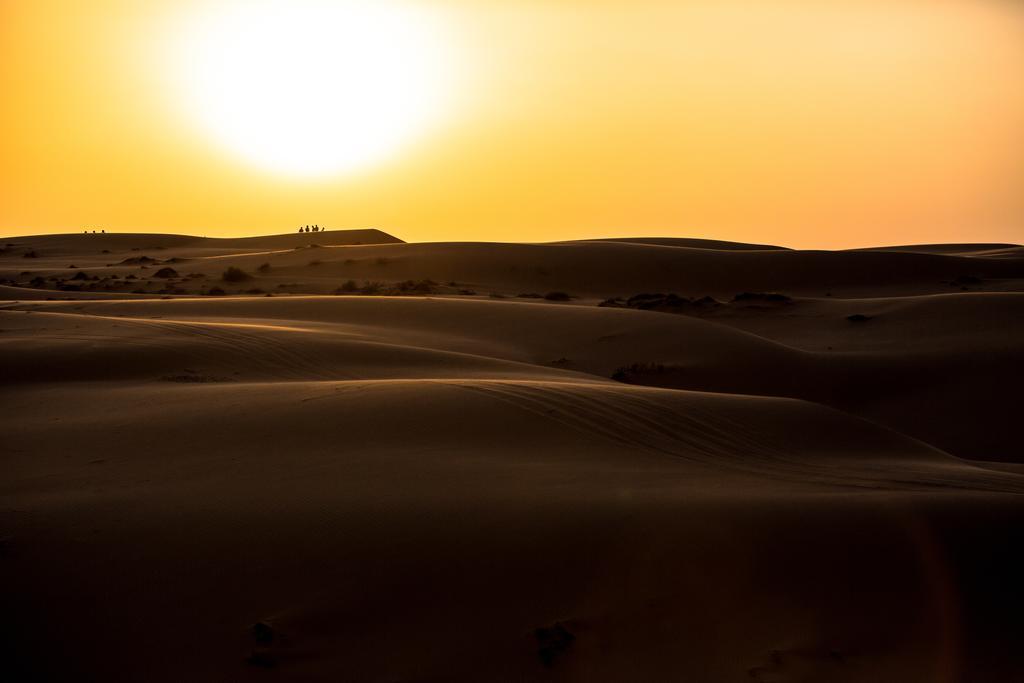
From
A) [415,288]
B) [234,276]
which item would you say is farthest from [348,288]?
[234,276]

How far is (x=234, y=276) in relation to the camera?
25.3m

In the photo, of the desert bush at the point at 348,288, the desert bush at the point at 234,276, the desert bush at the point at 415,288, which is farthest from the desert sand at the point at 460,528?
the desert bush at the point at 234,276

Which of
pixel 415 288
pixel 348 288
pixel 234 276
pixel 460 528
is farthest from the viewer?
pixel 234 276

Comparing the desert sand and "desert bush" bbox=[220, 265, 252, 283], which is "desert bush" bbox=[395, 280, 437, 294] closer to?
"desert bush" bbox=[220, 265, 252, 283]

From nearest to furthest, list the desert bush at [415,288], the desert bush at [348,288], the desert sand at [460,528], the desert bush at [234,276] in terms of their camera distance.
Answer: the desert sand at [460,528] → the desert bush at [415,288] → the desert bush at [348,288] → the desert bush at [234,276]

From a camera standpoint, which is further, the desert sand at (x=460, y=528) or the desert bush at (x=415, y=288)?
the desert bush at (x=415, y=288)

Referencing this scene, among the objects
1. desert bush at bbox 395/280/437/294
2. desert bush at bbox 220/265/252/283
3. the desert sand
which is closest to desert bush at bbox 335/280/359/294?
desert bush at bbox 395/280/437/294

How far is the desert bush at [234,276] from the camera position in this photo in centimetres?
2511

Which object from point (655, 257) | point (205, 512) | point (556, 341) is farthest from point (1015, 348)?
point (655, 257)

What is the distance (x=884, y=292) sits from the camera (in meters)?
26.5

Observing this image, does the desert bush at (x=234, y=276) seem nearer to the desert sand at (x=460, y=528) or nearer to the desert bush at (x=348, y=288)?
the desert bush at (x=348, y=288)

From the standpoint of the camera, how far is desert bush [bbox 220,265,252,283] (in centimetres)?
2511

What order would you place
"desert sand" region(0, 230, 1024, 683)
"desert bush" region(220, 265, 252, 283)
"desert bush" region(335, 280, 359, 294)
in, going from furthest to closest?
"desert bush" region(220, 265, 252, 283), "desert bush" region(335, 280, 359, 294), "desert sand" region(0, 230, 1024, 683)

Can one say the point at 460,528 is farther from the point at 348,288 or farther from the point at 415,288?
the point at 348,288
